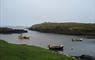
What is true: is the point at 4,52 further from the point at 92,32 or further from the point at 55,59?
the point at 92,32

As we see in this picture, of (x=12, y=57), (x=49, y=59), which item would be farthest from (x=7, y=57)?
(x=49, y=59)

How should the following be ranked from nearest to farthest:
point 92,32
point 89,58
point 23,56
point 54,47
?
point 23,56 → point 89,58 → point 54,47 → point 92,32

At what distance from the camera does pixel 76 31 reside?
477 ft

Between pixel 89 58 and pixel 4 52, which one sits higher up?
pixel 4 52

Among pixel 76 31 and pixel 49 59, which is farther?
pixel 76 31

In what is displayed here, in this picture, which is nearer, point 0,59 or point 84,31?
point 0,59

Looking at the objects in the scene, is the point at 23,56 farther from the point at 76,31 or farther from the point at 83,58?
the point at 76,31

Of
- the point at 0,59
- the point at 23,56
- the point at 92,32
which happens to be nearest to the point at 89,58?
the point at 23,56

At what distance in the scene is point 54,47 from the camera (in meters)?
56.6

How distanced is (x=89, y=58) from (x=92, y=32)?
10473cm

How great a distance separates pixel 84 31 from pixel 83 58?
10730 centimetres

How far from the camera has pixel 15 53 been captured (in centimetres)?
2477

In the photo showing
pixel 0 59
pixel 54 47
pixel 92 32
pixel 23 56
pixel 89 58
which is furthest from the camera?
pixel 92 32

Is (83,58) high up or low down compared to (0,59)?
down
